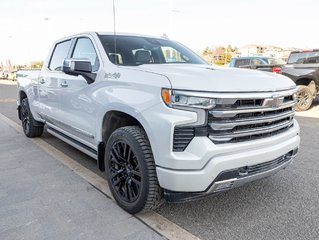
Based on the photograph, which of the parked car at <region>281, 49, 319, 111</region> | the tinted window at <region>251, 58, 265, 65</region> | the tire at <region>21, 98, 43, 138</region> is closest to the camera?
the tire at <region>21, 98, 43, 138</region>

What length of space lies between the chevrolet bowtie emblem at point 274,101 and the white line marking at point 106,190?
133cm

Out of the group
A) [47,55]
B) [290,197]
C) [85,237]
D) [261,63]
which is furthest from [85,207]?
[261,63]

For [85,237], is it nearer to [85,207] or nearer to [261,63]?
[85,207]

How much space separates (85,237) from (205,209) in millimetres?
1214

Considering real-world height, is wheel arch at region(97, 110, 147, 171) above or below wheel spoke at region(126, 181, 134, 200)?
above

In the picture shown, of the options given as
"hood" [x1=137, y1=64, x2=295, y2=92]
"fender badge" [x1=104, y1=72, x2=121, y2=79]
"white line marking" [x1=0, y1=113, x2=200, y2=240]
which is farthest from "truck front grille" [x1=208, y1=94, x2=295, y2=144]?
"fender badge" [x1=104, y1=72, x2=121, y2=79]

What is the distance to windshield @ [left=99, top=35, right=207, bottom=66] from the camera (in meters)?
3.68

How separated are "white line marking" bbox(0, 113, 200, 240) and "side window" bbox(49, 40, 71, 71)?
1399mm

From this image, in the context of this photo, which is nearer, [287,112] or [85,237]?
[85,237]

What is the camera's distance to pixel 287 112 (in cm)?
314

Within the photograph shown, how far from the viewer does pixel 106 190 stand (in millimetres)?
3641

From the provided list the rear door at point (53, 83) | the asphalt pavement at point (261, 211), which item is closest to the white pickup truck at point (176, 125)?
the asphalt pavement at point (261, 211)

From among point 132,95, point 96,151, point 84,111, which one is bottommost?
point 96,151

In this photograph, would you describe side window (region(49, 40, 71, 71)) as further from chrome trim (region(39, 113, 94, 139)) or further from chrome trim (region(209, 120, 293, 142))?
chrome trim (region(209, 120, 293, 142))
